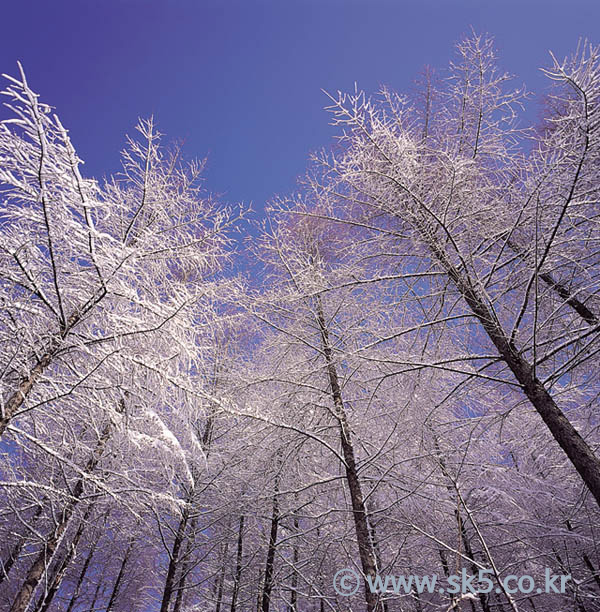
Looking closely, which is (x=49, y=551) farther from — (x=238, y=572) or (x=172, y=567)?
(x=238, y=572)

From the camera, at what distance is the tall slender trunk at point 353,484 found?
3.62 m

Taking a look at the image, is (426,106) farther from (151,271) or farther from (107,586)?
(107,586)

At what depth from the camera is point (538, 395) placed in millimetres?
2691

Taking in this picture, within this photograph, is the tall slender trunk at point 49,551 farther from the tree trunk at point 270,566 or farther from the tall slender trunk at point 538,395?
the tall slender trunk at point 538,395

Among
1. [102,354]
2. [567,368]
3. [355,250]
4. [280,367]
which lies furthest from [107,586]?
[567,368]

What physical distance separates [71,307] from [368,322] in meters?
3.29

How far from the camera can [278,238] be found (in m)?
4.98

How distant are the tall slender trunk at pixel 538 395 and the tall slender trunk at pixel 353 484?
130 centimetres

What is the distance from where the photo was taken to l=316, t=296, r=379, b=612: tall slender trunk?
362cm

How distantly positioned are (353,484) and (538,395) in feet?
7.54

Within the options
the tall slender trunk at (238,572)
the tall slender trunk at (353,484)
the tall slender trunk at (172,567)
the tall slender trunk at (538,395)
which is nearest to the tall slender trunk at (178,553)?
the tall slender trunk at (172,567)
